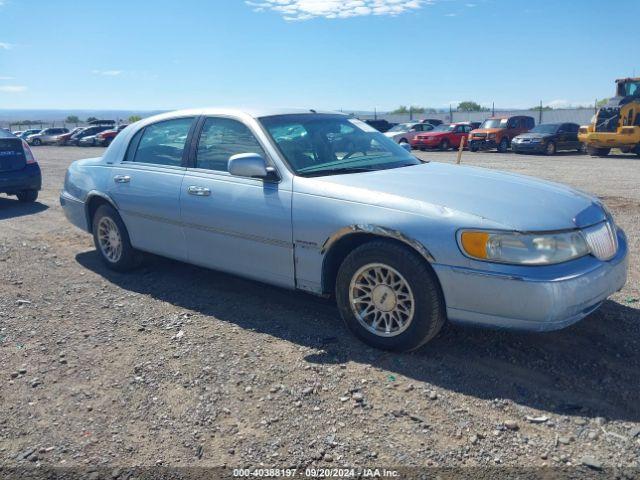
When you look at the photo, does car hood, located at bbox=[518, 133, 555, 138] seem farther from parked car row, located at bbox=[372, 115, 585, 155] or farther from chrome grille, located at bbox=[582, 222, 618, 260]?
chrome grille, located at bbox=[582, 222, 618, 260]

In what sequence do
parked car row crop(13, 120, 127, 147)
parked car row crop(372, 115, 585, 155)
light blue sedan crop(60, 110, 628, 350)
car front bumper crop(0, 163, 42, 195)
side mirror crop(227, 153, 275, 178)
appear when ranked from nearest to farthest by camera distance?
light blue sedan crop(60, 110, 628, 350)
side mirror crop(227, 153, 275, 178)
car front bumper crop(0, 163, 42, 195)
parked car row crop(372, 115, 585, 155)
parked car row crop(13, 120, 127, 147)

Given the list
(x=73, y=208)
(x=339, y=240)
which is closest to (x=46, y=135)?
(x=73, y=208)

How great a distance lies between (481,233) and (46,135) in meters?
47.4

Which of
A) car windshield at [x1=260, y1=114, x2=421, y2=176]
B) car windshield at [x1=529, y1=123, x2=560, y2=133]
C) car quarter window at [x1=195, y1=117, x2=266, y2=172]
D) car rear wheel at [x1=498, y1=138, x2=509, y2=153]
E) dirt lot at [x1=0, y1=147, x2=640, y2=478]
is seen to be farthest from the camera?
car rear wheel at [x1=498, y1=138, x2=509, y2=153]

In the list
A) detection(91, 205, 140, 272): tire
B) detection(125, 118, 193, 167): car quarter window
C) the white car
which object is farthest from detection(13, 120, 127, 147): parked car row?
detection(125, 118, 193, 167): car quarter window

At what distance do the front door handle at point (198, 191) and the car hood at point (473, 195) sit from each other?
0.89m

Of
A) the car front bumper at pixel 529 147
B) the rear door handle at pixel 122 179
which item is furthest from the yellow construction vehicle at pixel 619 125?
the rear door handle at pixel 122 179

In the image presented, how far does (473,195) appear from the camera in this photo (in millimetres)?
3789

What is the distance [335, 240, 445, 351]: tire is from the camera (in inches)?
142

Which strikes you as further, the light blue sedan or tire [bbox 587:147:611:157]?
tire [bbox 587:147:611:157]

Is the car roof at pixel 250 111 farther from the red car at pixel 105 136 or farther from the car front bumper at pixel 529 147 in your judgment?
A: the red car at pixel 105 136

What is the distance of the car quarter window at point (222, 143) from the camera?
4.63m

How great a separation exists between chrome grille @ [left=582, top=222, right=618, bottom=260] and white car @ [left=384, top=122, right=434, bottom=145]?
84.3ft

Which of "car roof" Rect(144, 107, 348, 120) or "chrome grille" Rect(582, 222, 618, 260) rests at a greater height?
"car roof" Rect(144, 107, 348, 120)
